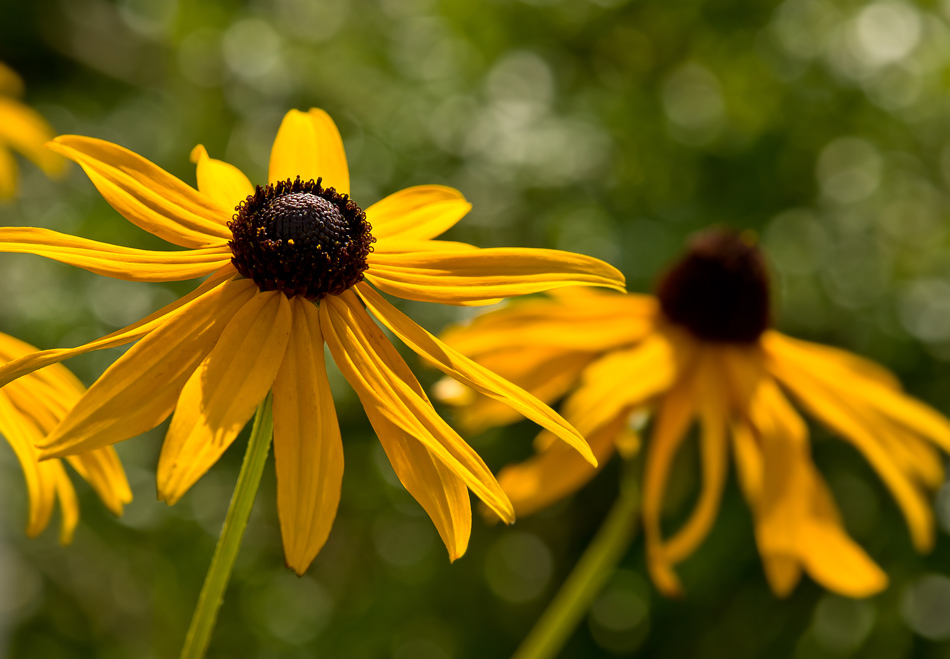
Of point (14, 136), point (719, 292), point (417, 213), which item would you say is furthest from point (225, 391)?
point (14, 136)

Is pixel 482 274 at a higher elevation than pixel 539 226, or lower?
lower

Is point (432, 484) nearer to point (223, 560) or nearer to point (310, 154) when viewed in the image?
point (223, 560)

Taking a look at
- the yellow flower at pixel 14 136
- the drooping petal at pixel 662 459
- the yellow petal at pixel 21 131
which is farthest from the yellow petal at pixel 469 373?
the yellow petal at pixel 21 131

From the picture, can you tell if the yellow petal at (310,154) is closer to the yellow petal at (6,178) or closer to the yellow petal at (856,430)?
the yellow petal at (856,430)

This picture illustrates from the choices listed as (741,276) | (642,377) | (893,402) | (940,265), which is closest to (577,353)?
(642,377)

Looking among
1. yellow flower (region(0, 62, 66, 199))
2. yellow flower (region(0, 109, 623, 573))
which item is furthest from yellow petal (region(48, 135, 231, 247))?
yellow flower (region(0, 62, 66, 199))
